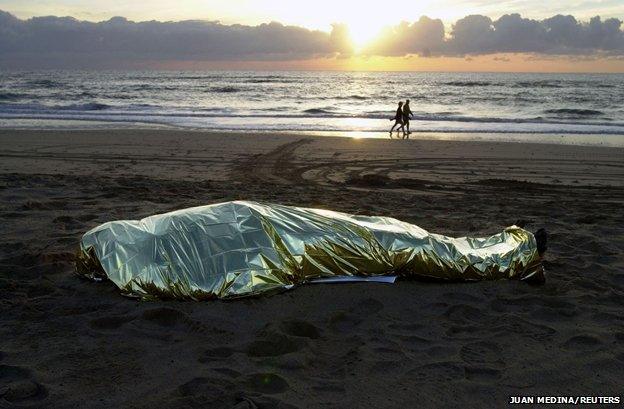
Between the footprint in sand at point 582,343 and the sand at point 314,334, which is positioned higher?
the sand at point 314,334

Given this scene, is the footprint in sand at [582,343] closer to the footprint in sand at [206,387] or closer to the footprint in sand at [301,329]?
the footprint in sand at [301,329]

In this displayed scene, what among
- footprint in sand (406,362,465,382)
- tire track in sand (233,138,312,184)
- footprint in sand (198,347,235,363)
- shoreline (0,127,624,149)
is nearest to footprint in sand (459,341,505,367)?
footprint in sand (406,362,465,382)

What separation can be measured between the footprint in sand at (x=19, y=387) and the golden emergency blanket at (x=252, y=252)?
946 mm

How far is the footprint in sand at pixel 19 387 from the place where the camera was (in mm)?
2719

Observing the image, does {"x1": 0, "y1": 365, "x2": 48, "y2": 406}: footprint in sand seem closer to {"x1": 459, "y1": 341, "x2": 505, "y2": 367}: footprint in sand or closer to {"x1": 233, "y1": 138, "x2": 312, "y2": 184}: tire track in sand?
{"x1": 459, "y1": 341, "x2": 505, "y2": 367}: footprint in sand

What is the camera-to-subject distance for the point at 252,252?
145 inches

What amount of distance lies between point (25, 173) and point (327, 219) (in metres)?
7.97

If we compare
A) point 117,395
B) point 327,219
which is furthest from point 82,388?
point 327,219

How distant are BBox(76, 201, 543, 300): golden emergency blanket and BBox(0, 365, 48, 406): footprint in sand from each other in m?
0.95

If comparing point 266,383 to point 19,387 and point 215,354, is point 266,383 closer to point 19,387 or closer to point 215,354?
point 215,354

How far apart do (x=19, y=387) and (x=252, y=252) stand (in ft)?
5.29

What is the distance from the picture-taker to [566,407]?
9.25 feet

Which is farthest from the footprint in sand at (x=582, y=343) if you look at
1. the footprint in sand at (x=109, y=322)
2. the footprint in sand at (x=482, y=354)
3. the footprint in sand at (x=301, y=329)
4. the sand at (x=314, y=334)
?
the footprint in sand at (x=109, y=322)

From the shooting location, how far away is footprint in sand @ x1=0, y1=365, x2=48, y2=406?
107 inches
